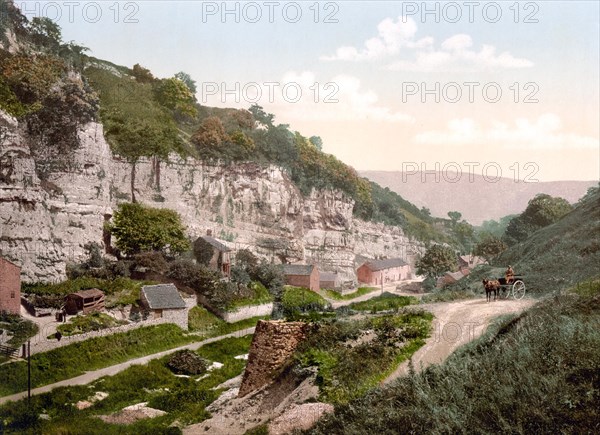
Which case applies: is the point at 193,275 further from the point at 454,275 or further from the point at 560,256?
the point at 454,275

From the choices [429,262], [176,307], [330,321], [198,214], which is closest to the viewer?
[330,321]

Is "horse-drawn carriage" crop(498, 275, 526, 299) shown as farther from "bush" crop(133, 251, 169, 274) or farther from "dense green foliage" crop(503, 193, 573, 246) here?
"dense green foliage" crop(503, 193, 573, 246)

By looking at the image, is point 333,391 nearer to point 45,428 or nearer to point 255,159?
point 45,428

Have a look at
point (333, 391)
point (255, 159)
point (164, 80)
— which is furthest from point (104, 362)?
point (164, 80)

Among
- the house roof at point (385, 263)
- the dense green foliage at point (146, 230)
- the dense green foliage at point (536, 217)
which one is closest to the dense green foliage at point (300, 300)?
the dense green foliage at point (146, 230)

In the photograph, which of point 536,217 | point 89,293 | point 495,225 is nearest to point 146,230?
point 89,293

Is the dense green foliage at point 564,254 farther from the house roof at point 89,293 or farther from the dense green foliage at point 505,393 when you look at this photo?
the house roof at point 89,293

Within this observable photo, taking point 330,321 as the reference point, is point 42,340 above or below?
below
